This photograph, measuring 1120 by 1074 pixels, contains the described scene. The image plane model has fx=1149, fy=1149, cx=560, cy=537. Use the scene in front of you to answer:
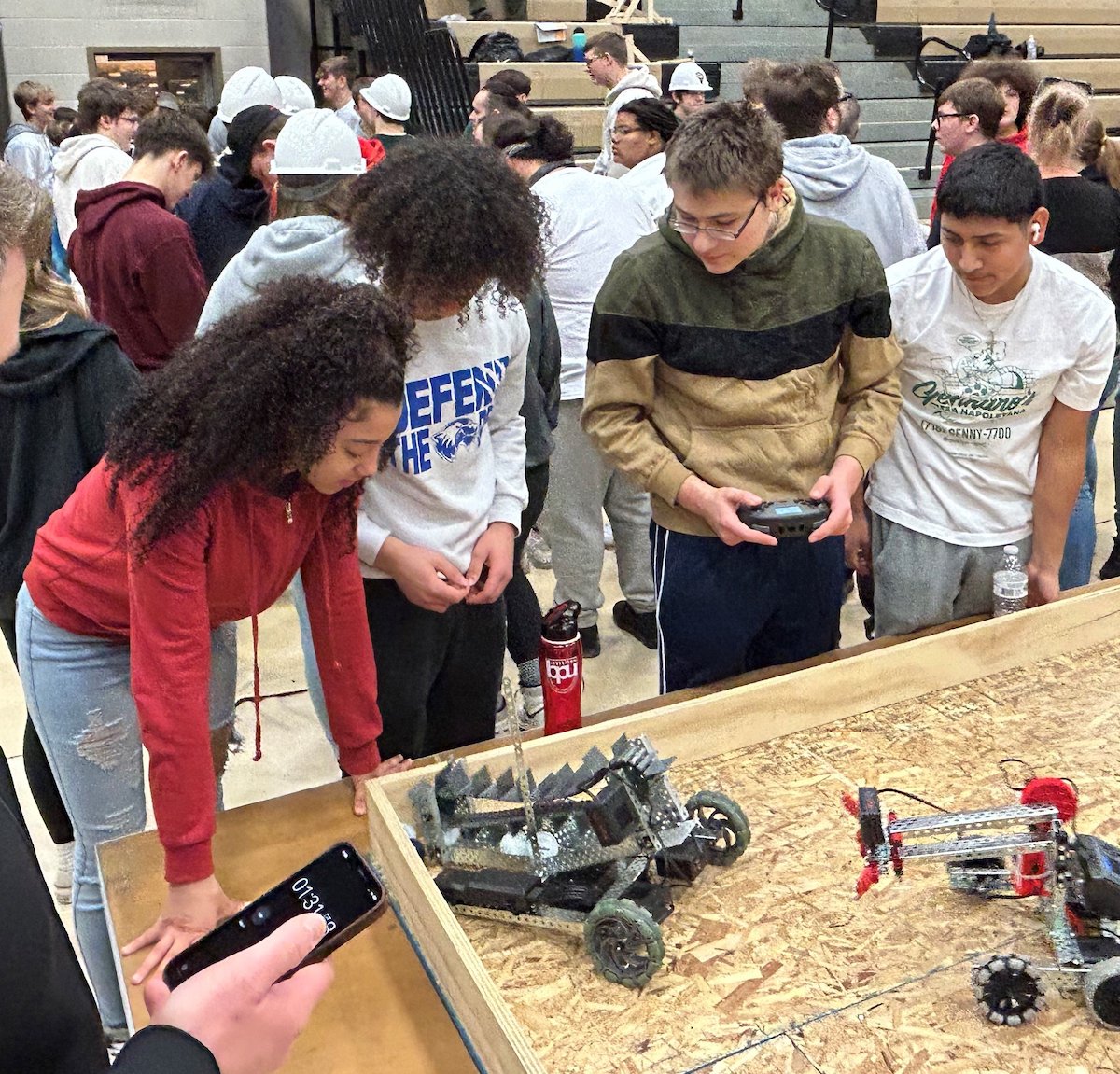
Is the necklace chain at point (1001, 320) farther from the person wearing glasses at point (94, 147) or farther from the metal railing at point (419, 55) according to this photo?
the metal railing at point (419, 55)

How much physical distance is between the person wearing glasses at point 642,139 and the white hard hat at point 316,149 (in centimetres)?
140

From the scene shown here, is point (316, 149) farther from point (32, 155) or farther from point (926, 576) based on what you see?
point (32, 155)

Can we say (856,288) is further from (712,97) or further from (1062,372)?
(712,97)

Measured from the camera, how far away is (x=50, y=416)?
1988 millimetres

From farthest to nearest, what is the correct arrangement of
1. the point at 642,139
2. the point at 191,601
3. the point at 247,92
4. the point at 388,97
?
the point at 388,97 → the point at 247,92 → the point at 642,139 → the point at 191,601

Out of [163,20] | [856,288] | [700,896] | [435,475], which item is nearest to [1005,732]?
[700,896]

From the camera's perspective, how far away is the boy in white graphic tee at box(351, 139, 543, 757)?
1721mm

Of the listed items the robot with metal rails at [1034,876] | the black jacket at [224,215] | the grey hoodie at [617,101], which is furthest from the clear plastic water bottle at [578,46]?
the robot with metal rails at [1034,876]

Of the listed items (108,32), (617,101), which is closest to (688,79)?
(617,101)

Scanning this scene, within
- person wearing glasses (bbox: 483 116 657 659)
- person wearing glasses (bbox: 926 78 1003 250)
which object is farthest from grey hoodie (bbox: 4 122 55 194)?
person wearing glasses (bbox: 926 78 1003 250)

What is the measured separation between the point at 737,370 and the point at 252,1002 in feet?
4.52

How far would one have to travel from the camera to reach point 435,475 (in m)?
1.93

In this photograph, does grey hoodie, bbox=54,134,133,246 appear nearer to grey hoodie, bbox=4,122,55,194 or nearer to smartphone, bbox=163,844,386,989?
grey hoodie, bbox=4,122,55,194

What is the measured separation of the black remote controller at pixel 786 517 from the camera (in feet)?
6.22
